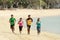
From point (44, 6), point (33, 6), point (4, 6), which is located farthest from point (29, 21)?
point (44, 6)

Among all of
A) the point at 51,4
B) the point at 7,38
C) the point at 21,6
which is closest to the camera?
the point at 7,38

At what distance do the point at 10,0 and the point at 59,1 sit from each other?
884 inches

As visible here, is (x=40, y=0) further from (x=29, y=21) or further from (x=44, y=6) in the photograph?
(x=29, y=21)

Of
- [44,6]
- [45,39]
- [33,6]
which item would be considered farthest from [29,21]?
[44,6]

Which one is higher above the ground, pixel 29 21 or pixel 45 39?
pixel 29 21

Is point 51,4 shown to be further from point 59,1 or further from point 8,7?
point 8,7

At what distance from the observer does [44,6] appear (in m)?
76.0

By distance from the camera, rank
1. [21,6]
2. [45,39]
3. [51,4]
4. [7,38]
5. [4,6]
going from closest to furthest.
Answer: [7,38] < [45,39] < [4,6] < [21,6] < [51,4]

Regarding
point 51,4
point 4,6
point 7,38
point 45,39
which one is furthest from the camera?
point 51,4

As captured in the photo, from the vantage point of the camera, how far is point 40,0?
75312 millimetres

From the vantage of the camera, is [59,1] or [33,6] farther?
[59,1]

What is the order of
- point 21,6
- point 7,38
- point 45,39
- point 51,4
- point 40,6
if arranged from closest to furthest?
point 7,38 → point 45,39 → point 21,6 → point 40,6 → point 51,4

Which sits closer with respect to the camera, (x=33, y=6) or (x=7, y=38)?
(x=7, y=38)

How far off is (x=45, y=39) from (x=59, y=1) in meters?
64.4
